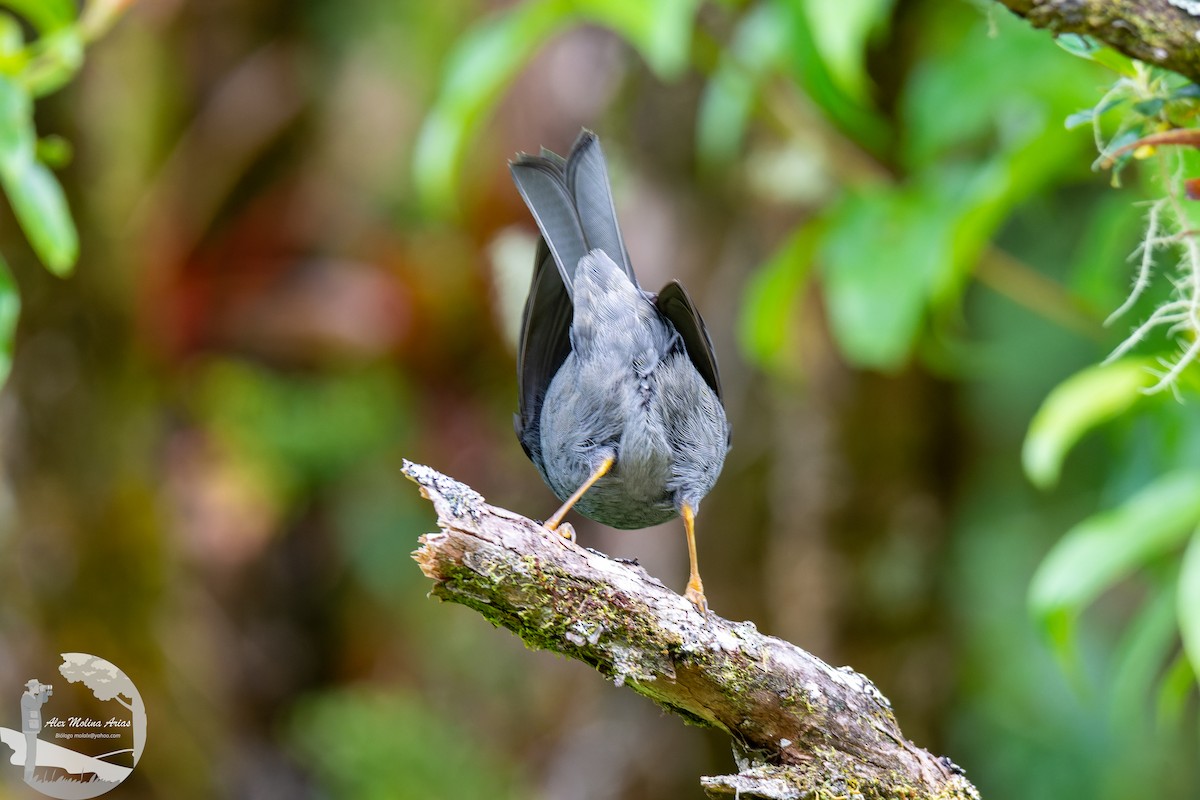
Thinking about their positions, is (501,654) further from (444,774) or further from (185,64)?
(185,64)

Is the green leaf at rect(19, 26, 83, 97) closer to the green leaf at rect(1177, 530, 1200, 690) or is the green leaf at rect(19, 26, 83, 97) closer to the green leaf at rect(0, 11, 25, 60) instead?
the green leaf at rect(0, 11, 25, 60)

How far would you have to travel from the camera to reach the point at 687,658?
1.83 meters

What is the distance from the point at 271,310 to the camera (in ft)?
22.8

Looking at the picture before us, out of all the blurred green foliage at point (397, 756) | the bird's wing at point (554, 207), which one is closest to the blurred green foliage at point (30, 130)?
the bird's wing at point (554, 207)

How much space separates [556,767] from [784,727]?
3251mm

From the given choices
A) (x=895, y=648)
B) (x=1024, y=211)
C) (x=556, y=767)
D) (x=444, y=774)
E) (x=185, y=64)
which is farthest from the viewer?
(x=185, y=64)

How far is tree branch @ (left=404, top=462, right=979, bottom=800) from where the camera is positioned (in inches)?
67.1

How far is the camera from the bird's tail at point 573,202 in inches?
103

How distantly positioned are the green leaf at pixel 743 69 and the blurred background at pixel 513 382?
0.02 m

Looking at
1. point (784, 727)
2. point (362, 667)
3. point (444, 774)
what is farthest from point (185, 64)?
point (784, 727)

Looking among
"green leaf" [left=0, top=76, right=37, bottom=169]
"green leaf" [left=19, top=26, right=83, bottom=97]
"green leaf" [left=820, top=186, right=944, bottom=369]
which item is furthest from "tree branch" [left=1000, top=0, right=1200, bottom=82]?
"green leaf" [left=19, top=26, right=83, bottom=97]

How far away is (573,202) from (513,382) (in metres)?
4.12

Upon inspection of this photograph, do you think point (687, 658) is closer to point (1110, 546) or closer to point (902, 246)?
point (1110, 546)
